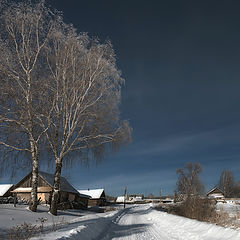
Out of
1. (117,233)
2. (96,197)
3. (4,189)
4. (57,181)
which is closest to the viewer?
(117,233)

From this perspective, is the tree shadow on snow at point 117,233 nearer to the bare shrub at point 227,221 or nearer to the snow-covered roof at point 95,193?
the bare shrub at point 227,221

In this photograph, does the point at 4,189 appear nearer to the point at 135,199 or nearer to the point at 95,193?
the point at 95,193

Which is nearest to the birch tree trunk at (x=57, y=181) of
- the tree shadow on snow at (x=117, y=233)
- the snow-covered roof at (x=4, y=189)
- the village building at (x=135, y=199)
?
the tree shadow on snow at (x=117, y=233)

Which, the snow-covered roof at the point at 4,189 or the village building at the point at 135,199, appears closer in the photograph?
the snow-covered roof at the point at 4,189

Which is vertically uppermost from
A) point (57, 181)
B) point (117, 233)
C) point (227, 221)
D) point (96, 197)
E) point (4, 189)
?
point (57, 181)

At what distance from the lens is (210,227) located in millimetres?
8516

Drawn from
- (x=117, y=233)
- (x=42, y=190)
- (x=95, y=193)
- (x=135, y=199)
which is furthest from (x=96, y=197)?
(x=135, y=199)

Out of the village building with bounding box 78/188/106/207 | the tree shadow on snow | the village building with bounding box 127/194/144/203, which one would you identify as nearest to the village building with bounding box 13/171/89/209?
the tree shadow on snow

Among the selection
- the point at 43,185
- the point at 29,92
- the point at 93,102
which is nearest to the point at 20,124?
the point at 29,92

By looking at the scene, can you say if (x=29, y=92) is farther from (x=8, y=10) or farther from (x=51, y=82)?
(x=8, y=10)

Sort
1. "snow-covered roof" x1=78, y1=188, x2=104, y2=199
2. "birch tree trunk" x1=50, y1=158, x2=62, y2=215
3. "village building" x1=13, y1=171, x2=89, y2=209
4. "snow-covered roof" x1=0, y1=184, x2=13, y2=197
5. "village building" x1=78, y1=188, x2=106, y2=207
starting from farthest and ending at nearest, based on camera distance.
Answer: "snow-covered roof" x1=78, y1=188, x2=104, y2=199 < "village building" x1=78, y1=188, x2=106, y2=207 < "snow-covered roof" x1=0, y1=184, x2=13, y2=197 < "village building" x1=13, y1=171, x2=89, y2=209 < "birch tree trunk" x1=50, y1=158, x2=62, y2=215

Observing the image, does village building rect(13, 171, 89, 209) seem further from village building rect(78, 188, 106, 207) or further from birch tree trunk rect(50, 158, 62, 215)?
village building rect(78, 188, 106, 207)

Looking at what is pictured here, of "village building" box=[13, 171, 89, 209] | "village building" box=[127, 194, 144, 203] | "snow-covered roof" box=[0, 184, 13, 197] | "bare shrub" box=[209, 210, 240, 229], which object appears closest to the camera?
"bare shrub" box=[209, 210, 240, 229]

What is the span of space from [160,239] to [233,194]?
8689 cm
